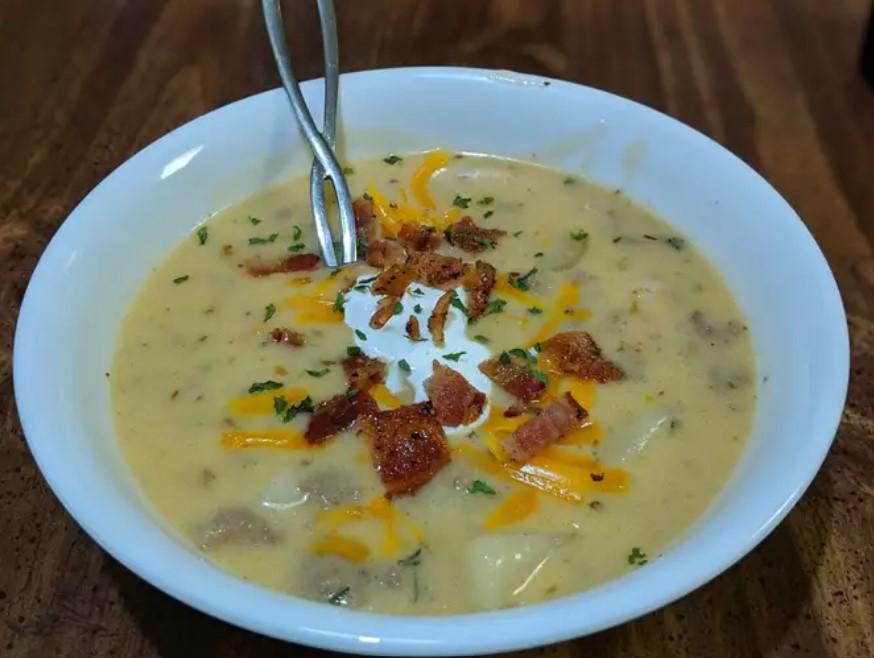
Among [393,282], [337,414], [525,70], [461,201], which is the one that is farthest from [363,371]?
[525,70]

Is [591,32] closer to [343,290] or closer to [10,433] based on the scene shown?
[343,290]

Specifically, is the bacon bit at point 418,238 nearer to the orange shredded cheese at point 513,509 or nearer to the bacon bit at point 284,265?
the bacon bit at point 284,265

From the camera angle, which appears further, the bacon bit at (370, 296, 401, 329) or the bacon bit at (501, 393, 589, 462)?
the bacon bit at (370, 296, 401, 329)

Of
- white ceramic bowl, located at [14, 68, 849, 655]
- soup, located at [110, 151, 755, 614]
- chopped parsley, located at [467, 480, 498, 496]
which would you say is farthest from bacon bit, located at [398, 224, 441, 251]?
chopped parsley, located at [467, 480, 498, 496]

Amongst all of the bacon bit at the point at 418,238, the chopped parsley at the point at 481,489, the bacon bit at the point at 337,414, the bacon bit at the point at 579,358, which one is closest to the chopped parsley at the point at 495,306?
the bacon bit at the point at 579,358

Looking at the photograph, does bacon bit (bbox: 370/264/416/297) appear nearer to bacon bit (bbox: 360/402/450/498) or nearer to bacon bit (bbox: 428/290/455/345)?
bacon bit (bbox: 428/290/455/345)

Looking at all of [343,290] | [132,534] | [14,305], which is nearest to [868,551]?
[343,290]

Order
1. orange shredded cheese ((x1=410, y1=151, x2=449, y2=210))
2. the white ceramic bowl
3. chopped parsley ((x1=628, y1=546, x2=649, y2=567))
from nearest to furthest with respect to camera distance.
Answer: the white ceramic bowl → chopped parsley ((x1=628, y1=546, x2=649, y2=567)) → orange shredded cheese ((x1=410, y1=151, x2=449, y2=210))
